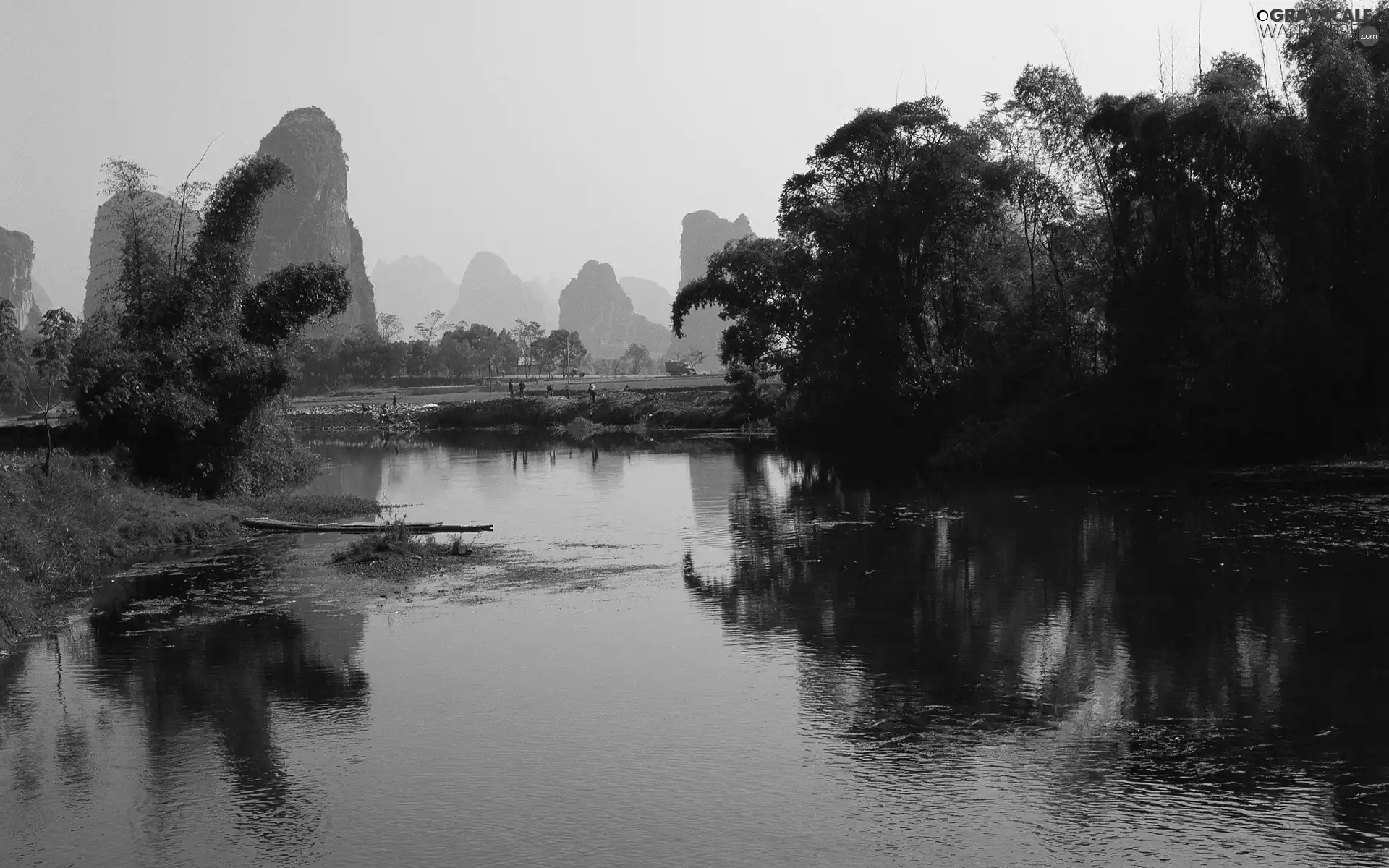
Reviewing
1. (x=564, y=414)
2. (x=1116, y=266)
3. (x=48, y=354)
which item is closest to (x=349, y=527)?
(x=48, y=354)

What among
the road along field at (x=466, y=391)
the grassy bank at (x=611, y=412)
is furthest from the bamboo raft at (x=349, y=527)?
Answer: the road along field at (x=466, y=391)

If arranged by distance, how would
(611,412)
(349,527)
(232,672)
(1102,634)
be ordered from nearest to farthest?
(232,672) < (1102,634) < (349,527) < (611,412)

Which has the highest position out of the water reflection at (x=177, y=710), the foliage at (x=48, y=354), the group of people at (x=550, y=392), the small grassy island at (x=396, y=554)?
A: the group of people at (x=550, y=392)

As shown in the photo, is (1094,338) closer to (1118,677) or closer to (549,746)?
(1118,677)

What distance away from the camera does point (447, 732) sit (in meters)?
13.2

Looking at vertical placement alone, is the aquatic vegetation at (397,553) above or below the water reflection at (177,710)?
above

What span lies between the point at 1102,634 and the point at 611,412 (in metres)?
57.8

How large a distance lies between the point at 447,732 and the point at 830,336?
37.5 meters

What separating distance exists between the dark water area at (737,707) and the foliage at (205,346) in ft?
21.9

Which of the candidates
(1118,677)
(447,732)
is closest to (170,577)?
(447,732)

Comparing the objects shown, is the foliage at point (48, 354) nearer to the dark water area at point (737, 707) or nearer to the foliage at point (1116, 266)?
the dark water area at point (737, 707)

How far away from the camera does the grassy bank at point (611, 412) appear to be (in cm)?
6919

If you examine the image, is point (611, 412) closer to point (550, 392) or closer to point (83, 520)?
point (550, 392)

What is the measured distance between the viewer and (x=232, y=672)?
15.6m
